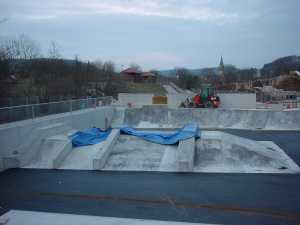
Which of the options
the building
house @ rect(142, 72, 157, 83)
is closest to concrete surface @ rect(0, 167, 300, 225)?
the building

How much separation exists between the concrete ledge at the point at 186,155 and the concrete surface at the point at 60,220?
→ 16.0 ft

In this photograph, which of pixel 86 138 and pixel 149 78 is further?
pixel 149 78

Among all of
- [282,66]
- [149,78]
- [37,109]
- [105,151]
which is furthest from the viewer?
[282,66]

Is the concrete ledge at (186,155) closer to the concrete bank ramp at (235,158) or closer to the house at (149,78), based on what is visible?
the concrete bank ramp at (235,158)

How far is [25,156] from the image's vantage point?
1343 cm

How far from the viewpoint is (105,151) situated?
44.5 ft

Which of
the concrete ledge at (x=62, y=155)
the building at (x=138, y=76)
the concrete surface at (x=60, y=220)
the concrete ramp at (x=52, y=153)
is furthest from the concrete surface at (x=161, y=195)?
the building at (x=138, y=76)

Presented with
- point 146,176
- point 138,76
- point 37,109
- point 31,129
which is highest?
point 138,76

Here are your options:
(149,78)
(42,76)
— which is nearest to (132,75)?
(149,78)

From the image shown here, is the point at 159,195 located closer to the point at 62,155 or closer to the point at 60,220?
the point at 60,220

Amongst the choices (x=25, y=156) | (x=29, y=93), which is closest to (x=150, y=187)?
(x=25, y=156)

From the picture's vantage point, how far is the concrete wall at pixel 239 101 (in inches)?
1377

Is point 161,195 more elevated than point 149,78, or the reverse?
point 149,78

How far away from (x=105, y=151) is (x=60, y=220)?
6.16m
